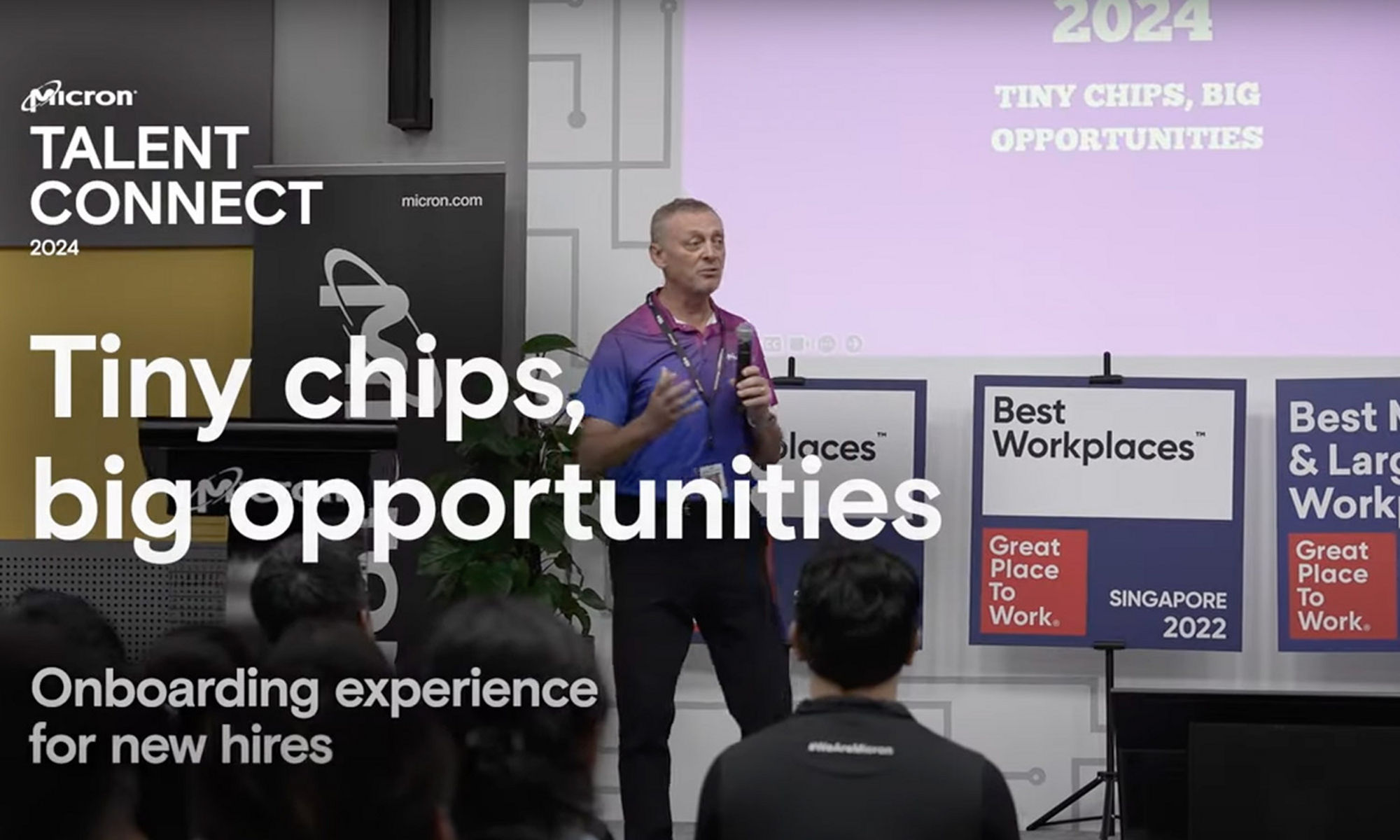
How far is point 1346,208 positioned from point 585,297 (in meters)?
2.26

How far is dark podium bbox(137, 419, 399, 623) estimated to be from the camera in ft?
7.23

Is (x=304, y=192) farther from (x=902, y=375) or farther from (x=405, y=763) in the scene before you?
(x=405, y=763)

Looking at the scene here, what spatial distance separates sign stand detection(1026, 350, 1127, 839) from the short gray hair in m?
1.55

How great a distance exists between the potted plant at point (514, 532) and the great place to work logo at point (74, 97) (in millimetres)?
1726

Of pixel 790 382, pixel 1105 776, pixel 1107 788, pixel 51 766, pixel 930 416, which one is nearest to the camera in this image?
pixel 51 766

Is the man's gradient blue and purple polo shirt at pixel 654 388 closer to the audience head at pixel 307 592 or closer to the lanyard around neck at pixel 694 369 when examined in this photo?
the lanyard around neck at pixel 694 369

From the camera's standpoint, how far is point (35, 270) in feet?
18.1

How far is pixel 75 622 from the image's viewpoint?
53.7 inches

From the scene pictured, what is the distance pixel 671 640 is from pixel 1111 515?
176 centimetres

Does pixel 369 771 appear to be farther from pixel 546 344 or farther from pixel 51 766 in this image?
pixel 546 344

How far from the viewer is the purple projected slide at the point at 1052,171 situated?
5023mm

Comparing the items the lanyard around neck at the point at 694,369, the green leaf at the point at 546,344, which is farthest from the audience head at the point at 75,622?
the green leaf at the point at 546,344

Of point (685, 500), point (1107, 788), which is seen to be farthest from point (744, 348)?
point (1107, 788)

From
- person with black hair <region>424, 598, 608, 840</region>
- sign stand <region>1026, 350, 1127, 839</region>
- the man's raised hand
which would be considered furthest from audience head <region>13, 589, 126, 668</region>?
sign stand <region>1026, 350, 1127, 839</region>
